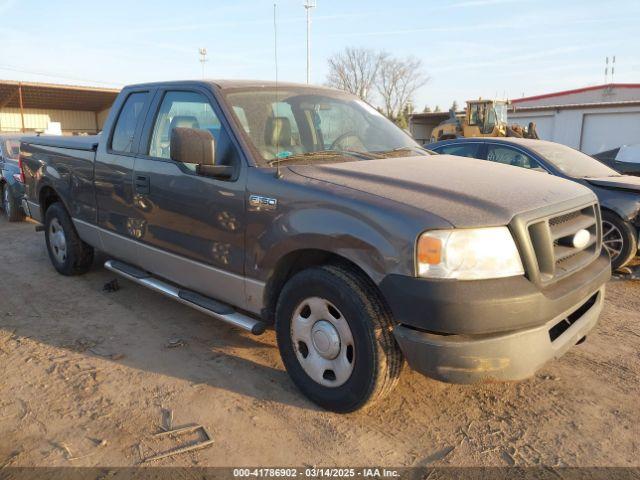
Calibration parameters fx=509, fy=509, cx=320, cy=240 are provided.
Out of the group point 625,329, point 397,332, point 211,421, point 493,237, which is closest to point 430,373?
point 397,332

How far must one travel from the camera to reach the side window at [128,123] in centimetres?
436

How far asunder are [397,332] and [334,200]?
0.77 meters

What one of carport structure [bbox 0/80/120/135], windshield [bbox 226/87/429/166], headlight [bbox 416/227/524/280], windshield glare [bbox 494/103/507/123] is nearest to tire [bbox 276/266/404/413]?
headlight [bbox 416/227/524/280]

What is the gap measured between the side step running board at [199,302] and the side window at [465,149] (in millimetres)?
4835

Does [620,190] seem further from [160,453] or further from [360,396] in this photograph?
[160,453]

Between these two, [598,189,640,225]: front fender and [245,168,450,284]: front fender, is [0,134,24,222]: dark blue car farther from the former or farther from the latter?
[598,189,640,225]: front fender

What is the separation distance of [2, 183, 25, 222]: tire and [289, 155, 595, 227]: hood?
8.21 metres

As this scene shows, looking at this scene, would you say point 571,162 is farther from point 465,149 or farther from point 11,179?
point 11,179

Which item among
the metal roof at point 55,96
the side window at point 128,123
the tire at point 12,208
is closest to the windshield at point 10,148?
the tire at point 12,208

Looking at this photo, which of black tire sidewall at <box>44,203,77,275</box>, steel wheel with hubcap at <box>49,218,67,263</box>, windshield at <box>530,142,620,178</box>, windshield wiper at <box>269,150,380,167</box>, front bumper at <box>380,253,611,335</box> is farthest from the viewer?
windshield at <box>530,142,620,178</box>

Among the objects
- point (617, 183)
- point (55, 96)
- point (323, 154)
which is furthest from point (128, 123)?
point (55, 96)

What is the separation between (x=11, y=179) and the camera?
371 inches

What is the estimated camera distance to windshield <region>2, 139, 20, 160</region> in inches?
383

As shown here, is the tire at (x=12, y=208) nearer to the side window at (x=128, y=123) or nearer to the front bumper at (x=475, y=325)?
the side window at (x=128, y=123)
